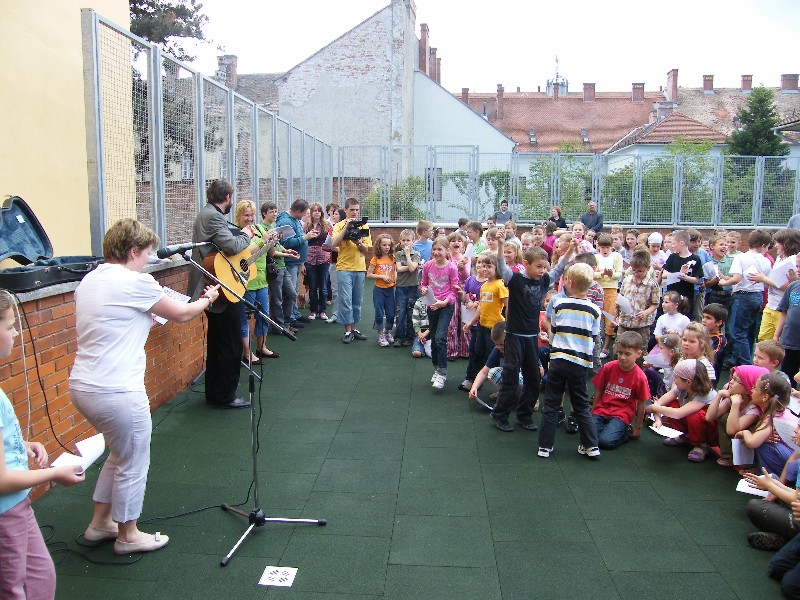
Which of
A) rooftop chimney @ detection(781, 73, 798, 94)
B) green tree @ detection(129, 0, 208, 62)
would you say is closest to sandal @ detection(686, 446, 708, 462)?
green tree @ detection(129, 0, 208, 62)

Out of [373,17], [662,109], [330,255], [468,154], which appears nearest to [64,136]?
[330,255]

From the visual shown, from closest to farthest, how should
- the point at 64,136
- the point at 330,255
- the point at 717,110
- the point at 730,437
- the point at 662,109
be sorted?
the point at 730,437
the point at 64,136
the point at 330,255
the point at 662,109
the point at 717,110

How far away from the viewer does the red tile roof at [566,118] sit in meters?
50.8

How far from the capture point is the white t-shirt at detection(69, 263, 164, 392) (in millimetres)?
3666

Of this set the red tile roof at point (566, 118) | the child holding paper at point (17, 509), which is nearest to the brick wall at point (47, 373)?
the child holding paper at point (17, 509)

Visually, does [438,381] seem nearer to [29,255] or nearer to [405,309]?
[405,309]

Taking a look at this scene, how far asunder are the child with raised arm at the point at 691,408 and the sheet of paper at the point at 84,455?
429 cm

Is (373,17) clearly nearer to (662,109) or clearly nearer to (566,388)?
(662,109)

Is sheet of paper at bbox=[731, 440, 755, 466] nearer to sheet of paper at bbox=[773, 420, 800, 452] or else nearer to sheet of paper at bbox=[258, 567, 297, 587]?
sheet of paper at bbox=[773, 420, 800, 452]

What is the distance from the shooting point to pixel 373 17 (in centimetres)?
2925

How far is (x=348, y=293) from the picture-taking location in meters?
9.97

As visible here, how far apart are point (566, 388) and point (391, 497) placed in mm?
1829

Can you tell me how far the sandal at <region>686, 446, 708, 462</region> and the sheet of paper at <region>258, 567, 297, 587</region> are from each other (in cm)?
348

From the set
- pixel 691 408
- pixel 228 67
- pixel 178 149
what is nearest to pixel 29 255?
pixel 178 149
